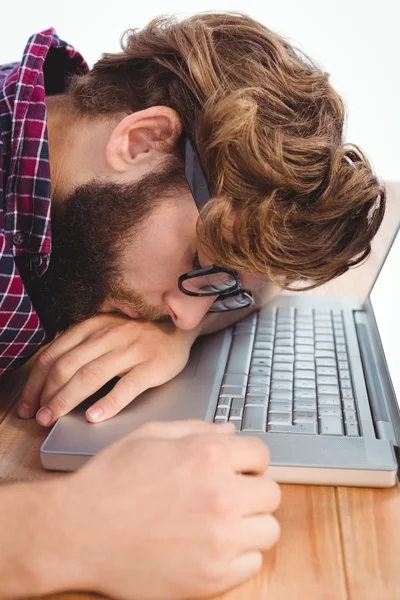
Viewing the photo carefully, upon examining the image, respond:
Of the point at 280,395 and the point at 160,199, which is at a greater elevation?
the point at 160,199

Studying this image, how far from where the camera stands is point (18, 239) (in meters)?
0.96

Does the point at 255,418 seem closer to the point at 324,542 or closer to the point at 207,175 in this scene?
the point at 324,542

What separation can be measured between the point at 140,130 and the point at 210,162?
114mm

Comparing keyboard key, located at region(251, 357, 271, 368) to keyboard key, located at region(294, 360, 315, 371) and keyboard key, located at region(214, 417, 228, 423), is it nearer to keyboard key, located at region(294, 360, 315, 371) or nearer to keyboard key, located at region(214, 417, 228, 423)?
keyboard key, located at region(294, 360, 315, 371)

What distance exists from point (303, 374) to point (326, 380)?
4 cm

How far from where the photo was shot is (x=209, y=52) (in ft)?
3.12

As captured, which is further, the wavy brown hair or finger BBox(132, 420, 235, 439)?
the wavy brown hair

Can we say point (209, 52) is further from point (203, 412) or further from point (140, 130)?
point (203, 412)

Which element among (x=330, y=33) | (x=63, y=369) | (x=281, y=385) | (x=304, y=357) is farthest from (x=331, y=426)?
(x=330, y=33)

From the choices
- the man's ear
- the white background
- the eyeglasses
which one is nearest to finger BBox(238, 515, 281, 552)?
the eyeglasses

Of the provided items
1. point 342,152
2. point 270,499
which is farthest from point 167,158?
point 270,499

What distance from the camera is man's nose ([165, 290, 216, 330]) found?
100 cm

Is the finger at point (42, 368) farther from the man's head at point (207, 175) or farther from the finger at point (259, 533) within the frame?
the finger at point (259, 533)

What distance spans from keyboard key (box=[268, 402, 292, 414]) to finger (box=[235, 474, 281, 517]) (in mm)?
186
